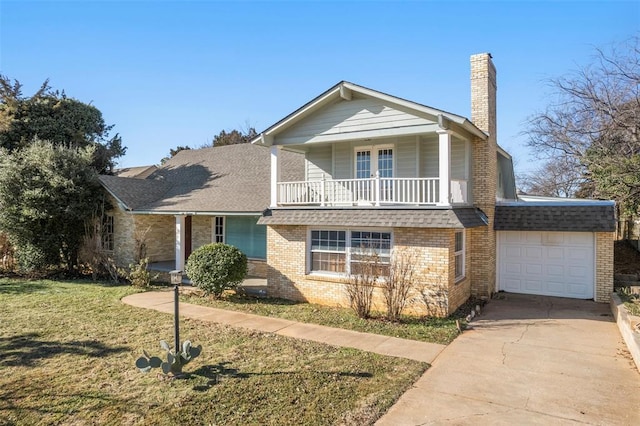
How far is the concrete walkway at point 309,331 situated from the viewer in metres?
7.25

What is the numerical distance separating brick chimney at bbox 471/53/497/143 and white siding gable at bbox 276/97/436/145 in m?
3.09

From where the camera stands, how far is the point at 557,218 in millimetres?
11867

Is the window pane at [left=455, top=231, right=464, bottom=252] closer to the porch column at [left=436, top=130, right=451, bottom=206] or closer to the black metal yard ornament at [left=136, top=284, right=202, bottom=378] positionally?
the porch column at [left=436, top=130, right=451, bottom=206]

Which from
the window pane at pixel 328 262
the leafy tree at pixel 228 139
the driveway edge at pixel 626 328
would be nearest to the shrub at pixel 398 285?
the window pane at pixel 328 262

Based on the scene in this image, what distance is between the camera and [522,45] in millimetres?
12508

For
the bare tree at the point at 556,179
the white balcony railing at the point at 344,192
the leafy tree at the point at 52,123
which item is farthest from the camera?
the bare tree at the point at 556,179

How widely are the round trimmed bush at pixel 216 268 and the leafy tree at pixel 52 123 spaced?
10822mm

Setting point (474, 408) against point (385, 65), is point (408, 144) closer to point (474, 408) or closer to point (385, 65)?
point (385, 65)

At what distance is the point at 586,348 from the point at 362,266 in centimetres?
492

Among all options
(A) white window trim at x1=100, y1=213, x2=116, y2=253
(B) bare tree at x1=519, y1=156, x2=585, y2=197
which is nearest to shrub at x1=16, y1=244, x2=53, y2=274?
(A) white window trim at x1=100, y1=213, x2=116, y2=253

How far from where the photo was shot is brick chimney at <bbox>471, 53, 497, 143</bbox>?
11984 millimetres

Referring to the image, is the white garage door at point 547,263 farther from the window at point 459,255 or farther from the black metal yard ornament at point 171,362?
the black metal yard ornament at point 171,362

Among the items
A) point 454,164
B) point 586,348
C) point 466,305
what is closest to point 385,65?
point 454,164

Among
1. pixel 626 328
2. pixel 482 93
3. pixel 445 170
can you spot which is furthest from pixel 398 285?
pixel 482 93
